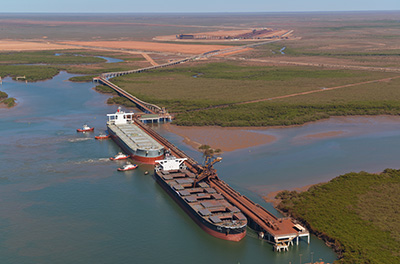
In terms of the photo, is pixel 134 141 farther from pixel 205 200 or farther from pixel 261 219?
pixel 261 219

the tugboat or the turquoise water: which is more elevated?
the tugboat

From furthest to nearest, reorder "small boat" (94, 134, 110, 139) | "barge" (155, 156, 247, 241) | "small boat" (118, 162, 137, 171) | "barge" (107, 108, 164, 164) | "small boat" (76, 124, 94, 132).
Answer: "small boat" (76, 124, 94, 132), "small boat" (94, 134, 110, 139), "barge" (107, 108, 164, 164), "small boat" (118, 162, 137, 171), "barge" (155, 156, 247, 241)

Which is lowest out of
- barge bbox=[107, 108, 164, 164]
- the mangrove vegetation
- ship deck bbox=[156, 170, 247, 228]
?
the mangrove vegetation

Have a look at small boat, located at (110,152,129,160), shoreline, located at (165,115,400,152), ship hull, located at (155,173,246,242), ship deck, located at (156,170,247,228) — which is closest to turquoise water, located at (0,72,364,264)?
ship hull, located at (155,173,246,242)

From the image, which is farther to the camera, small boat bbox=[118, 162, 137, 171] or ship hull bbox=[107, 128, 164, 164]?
ship hull bbox=[107, 128, 164, 164]

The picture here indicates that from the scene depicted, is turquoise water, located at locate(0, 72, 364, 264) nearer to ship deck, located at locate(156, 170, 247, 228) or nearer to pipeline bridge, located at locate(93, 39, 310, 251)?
pipeline bridge, located at locate(93, 39, 310, 251)

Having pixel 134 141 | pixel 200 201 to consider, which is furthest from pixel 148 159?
pixel 200 201
